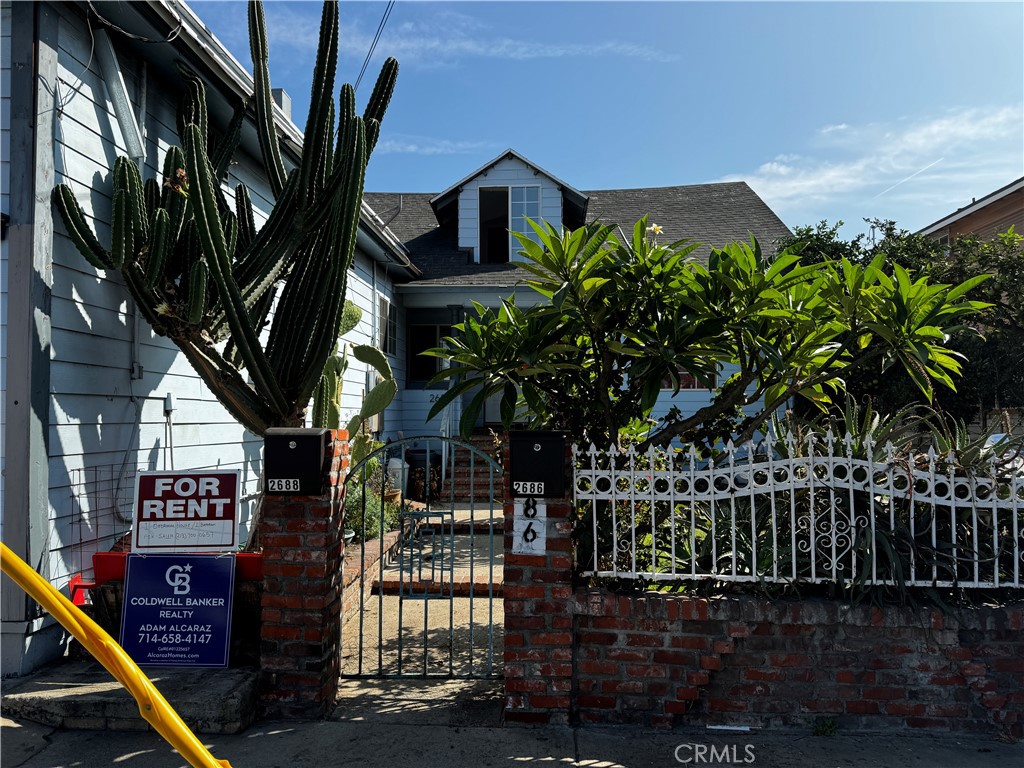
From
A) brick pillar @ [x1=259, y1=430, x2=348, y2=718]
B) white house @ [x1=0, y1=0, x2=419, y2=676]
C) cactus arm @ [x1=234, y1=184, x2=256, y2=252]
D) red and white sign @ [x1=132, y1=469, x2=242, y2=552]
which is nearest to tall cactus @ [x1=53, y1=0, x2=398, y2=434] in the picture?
white house @ [x1=0, y1=0, x2=419, y2=676]

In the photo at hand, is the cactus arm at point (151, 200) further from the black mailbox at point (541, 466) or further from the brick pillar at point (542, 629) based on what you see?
the brick pillar at point (542, 629)

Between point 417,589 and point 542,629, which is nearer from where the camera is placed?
point 542,629

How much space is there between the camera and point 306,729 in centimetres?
399

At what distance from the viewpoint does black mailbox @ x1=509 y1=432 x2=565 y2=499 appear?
4.07 meters

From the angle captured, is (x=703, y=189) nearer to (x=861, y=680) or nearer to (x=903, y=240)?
(x=903, y=240)

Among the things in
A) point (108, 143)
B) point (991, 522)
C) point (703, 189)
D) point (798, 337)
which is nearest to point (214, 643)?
point (108, 143)

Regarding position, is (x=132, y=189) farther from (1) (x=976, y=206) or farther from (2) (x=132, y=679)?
(1) (x=976, y=206)

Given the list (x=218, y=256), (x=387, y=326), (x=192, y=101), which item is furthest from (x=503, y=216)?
(x=218, y=256)

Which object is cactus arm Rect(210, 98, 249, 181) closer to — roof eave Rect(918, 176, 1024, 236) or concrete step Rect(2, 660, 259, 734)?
concrete step Rect(2, 660, 259, 734)

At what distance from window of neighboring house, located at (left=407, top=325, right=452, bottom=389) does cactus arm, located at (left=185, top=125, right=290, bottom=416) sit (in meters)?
9.71

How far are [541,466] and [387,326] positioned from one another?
32.3ft

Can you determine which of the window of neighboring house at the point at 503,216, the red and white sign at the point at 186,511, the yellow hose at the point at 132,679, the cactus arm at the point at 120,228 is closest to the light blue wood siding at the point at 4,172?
the cactus arm at the point at 120,228

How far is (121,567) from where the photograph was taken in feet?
15.3

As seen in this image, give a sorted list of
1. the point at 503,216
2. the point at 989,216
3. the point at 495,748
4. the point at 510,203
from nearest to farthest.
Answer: the point at 495,748 → the point at 510,203 → the point at 503,216 → the point at 989,216
